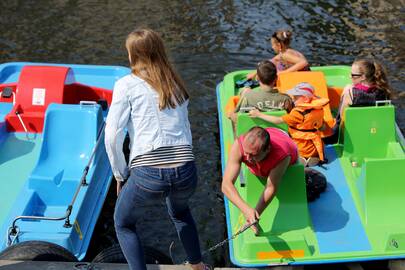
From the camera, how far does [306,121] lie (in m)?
6.29

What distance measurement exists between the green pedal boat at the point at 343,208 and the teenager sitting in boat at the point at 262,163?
0.27m

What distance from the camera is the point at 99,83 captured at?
28.5 ft

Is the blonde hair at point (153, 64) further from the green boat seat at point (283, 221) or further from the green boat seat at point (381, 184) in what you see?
the green boat seat at point (381, 184)

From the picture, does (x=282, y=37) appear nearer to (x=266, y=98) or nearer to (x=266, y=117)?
(x=266, y=98)

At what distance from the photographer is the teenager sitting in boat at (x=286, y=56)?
25.4 feet

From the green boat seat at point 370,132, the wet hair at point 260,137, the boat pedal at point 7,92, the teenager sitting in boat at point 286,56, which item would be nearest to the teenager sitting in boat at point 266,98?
the green boat seat at point 370,132

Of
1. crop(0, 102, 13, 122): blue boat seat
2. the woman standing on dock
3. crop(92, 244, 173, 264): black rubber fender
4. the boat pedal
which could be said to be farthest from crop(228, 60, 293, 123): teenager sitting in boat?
crop(0, 102, 13, 122): blue boat seat

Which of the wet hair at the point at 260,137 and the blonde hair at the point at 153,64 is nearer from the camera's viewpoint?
the blonde hair at the point at 153,64

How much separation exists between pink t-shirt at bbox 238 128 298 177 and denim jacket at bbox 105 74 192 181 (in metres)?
1.18

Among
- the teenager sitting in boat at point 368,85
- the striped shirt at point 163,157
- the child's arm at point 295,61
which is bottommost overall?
the child's arm at point 295,61

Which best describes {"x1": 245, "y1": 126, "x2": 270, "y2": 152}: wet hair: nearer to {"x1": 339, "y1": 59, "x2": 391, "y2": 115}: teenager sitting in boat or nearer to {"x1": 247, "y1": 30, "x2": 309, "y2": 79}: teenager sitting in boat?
{"x1": 339, "y1": 59, "x2": 391, "y2": 115}: teenager sitting in boat

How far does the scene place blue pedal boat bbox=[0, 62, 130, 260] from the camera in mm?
5840

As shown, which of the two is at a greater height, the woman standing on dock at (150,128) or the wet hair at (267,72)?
the woman standing on dock at (150,128)

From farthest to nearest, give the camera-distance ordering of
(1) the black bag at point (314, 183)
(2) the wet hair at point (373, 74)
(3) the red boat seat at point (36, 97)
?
(3) the red boat seat at point (36, 97), (2) the wet hair at point (373, 74), (1) the black bag at point (314, 183)
